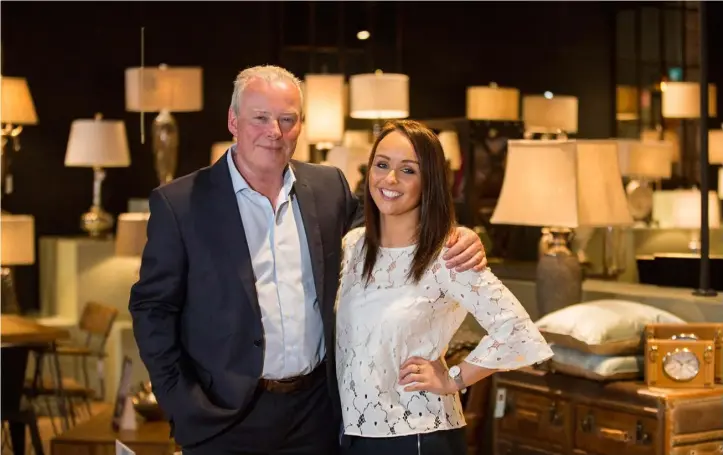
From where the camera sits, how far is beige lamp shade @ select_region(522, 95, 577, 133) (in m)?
11.4

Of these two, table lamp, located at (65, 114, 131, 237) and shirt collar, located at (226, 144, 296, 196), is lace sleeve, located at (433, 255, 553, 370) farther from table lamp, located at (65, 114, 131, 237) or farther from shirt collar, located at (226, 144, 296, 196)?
table lamp, located at (65, 114, 131, 237)

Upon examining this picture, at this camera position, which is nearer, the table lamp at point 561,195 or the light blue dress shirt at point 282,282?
the light blue dress shirt at point 282,282

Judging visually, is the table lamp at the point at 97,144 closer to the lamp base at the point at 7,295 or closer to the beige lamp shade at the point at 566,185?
the lamp base at the point at 7,295

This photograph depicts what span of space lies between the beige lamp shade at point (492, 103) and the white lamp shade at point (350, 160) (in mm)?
4148

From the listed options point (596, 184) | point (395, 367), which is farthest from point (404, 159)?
point (596, 184)

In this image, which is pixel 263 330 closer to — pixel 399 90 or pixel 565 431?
pixel 565 431

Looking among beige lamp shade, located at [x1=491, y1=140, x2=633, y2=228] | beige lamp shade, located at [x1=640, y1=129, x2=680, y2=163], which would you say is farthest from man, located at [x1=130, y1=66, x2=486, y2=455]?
beige lamp shade, located at [x1=640, y1=129, x2=680, y2=163]

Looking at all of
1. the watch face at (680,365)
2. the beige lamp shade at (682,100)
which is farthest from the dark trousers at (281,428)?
the beige lamp shade at (682,100)

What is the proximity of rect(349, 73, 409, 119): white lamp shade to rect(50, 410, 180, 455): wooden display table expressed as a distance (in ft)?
15.2

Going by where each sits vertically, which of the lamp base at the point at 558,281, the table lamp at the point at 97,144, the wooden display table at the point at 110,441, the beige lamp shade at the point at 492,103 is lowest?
the wooden display table at the point at 110,441

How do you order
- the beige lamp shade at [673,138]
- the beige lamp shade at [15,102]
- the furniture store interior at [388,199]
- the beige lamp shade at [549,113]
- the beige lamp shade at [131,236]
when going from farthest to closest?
1. the beige lamp shade at [673,138]
2. the beige lamp shade at [549,113]
3. the beige lamp shade at [15,102]
4. the beige lamp shade at [131,236]
5. the furniture store interior at [388,199]

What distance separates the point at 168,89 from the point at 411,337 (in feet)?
18.5

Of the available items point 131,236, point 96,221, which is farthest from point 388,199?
point 96,221

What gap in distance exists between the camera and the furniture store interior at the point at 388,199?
322cm
